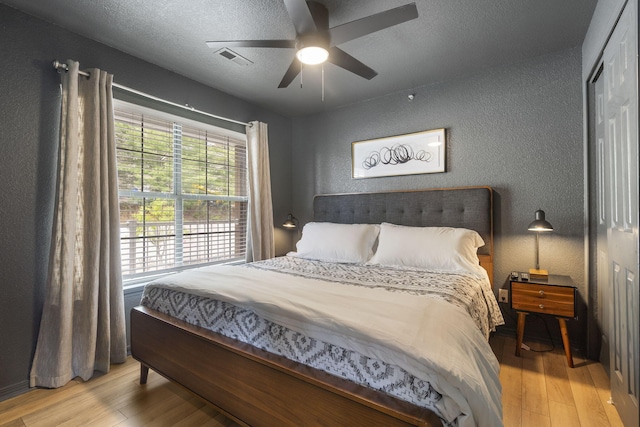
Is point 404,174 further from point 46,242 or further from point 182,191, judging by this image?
point 46,242

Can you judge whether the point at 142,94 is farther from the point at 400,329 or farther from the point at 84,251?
the point at 400,329

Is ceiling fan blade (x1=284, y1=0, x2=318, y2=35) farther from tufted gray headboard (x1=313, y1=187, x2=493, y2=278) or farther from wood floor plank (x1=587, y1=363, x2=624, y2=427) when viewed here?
wood floor plank (x1=587, y1=363, x2=624, y2=427)

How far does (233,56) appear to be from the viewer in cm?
254

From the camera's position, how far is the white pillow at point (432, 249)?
7.72 ft

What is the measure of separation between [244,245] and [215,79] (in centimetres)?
184

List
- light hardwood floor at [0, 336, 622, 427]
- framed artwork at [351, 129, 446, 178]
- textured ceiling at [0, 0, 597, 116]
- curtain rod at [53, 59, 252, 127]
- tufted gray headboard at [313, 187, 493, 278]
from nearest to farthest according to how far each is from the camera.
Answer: light hardwood floor at [0, 336, 622, 427] < textured ceiling at [0, 0, 597, 116] < curtain rod at [53, 59, 252, 127] < tufted gray headboard at [313, 187, 493, 278] < framed artwork at [351, 129, 446, 178]

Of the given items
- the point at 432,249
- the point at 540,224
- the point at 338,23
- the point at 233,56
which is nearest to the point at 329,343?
the point at 432,249

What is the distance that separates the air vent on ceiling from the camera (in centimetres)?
245

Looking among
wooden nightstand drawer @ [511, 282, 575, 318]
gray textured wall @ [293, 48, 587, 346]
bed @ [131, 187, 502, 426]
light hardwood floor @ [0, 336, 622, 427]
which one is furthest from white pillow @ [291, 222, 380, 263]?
light hardwood floor @ [0, 336, 622, 427]

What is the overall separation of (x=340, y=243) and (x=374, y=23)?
1806 mm

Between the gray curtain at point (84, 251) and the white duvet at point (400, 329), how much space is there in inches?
36.4

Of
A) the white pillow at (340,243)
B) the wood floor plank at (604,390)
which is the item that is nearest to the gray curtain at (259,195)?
the white pillow at (340,243)

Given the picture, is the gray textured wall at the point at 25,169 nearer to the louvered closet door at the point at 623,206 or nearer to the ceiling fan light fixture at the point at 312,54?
the ceiling fan light fixture at the point at 312,54

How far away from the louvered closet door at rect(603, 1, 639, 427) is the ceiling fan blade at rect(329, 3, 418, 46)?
0.93 m
